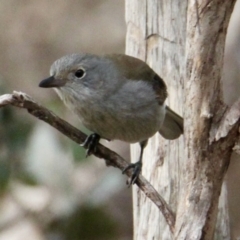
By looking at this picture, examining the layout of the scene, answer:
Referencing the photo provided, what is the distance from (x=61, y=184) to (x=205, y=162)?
3.53ft

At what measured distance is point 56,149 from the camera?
2.80m

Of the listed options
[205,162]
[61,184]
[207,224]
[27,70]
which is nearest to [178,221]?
[207,224]

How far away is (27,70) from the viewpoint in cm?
562

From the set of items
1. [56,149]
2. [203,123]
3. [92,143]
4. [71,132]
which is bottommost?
[56,149]

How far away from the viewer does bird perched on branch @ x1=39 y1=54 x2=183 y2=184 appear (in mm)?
2395

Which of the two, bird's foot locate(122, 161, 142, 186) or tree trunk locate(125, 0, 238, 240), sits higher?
tree trunk locate(125, 0, 238, 240)

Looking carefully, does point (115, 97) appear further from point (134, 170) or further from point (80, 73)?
point (134, 170)

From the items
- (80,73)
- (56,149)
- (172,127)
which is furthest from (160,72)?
(56,149)

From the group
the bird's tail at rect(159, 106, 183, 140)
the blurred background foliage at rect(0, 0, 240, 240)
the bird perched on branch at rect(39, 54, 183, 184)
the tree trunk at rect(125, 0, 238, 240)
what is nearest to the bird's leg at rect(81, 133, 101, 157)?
the bird perched on branch at rect(39, 54, 183, 184)

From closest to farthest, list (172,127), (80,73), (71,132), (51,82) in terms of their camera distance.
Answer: (71,132), (51,82), (80,73), (172,127)

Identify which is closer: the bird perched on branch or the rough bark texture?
→ the bird perched on branch

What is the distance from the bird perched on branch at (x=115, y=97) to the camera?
239cm

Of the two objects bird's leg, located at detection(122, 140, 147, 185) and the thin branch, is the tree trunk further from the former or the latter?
bird's leg, located at detection(122, 140, 147, 185)

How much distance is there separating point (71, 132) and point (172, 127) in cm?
64
